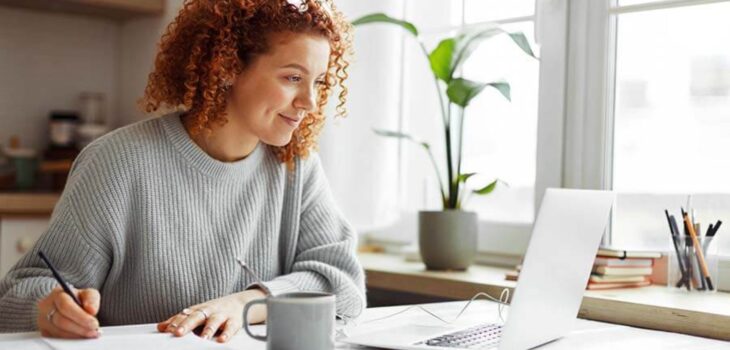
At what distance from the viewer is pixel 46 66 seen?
9.52 ft

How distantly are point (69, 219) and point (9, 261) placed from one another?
3.85 ft

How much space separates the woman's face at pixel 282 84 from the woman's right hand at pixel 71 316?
18.3 inches

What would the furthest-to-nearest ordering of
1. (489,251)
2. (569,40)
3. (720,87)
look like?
(489,251) → (569,40) → (720,87)

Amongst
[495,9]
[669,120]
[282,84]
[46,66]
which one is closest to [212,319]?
[282,84]

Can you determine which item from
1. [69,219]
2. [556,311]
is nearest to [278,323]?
[556,311]

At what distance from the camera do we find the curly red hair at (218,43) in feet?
5.16

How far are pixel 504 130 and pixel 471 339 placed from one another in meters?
1.00

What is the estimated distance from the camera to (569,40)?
207 centimetres

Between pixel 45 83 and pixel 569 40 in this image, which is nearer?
pixel 569 40

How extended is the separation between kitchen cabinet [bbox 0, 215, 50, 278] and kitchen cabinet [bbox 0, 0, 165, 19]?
0.65 metres

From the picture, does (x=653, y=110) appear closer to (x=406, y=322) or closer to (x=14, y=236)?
(x=406, y=322)

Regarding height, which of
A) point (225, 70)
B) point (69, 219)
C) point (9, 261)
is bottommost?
point (9, 261)

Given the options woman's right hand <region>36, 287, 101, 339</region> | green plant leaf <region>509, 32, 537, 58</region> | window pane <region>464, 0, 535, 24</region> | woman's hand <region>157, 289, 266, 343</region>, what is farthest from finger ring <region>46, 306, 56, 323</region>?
window pane <region>464, 0, 535, 24</region>

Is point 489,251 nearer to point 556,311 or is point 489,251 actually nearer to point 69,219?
point 556,311
